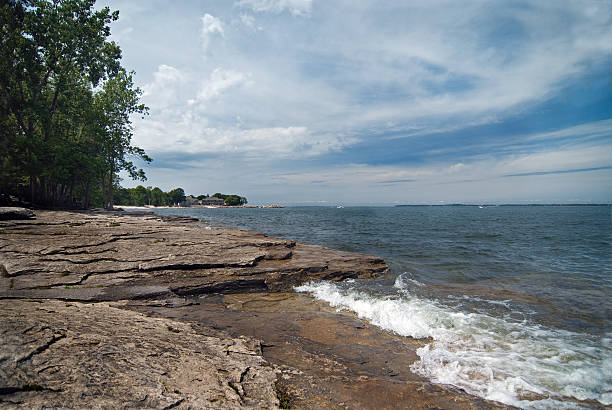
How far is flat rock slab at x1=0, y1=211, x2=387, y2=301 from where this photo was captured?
8.59m

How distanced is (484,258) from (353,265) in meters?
11.3

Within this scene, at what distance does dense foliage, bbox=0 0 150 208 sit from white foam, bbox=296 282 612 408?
31.6 meters

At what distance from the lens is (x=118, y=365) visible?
3.84m

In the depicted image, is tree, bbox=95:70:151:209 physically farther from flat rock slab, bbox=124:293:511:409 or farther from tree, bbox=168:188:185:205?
tree, bbox=168:188:185:205

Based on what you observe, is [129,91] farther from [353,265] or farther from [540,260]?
[540,260]

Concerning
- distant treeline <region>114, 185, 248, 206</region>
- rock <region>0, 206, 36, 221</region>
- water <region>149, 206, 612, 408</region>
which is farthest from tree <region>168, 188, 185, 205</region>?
water <region>149, 206, 612, 408</region>

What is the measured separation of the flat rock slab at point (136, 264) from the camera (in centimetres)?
859

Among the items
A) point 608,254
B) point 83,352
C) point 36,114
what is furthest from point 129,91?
point 608,254

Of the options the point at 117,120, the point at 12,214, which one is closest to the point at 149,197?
the point at 117,120

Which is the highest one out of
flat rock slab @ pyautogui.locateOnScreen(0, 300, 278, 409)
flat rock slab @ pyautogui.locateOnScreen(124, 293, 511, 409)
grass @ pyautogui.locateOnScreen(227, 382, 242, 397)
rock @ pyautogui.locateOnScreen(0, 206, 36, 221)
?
rock @ pyautogui.locateOnScreen(0, 206, 36, 221)

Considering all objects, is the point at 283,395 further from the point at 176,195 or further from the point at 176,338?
the point at 176,195

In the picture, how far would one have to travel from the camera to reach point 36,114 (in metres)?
26.9

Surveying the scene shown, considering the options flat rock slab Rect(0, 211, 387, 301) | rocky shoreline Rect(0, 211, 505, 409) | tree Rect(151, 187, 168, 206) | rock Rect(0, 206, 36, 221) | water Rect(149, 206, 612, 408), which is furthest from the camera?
tree Rect(151, 187, 168, 206)

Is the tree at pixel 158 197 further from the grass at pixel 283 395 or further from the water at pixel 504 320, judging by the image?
the grass at pixel 283 395
